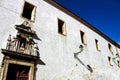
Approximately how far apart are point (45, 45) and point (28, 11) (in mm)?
2725

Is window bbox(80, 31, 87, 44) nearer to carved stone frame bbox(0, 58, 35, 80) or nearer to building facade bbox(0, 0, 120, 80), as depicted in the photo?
building facade bbox(0, 0, 120, 80)

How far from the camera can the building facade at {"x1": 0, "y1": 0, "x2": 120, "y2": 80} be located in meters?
5.95

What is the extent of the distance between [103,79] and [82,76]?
3.34 m

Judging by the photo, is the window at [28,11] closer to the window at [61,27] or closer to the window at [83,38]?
the window at [61,27]

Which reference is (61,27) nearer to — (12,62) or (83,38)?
(83,38)

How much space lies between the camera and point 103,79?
11172 mm

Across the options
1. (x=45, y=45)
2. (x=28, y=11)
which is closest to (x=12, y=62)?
(x=45, y=45)

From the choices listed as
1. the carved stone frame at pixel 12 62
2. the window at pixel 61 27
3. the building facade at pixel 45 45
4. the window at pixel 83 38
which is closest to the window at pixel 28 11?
the building facade at pixel 45 45

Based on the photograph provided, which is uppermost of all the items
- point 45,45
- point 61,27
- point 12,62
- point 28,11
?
point 28,11

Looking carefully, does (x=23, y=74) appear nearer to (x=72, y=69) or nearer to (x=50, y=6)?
(x=72, y=69)

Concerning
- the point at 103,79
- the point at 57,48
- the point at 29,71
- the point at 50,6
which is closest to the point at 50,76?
the point at 29,71

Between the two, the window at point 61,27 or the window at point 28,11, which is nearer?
the window at point 28,11

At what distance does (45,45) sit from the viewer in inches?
291

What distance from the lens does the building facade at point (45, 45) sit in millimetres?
5949
